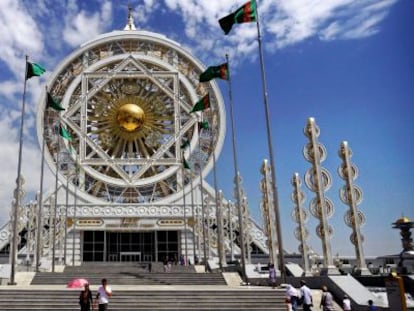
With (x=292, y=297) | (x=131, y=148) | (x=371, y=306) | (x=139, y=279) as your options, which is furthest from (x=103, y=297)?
(x=131, y=148)

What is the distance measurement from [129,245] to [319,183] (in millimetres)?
35744

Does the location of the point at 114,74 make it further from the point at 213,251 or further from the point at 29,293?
the point at 29,293

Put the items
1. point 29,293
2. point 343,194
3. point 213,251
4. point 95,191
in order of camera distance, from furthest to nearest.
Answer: point 95,191
point 213,251
point 343,194
point 29,293

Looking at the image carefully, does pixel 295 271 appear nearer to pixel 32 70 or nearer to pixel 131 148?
pixel 32 70

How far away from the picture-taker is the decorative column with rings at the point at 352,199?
19594 mm

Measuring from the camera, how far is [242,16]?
1836cm

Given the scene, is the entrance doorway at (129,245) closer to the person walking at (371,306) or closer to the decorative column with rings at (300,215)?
the decorative column with rings at (300,215)

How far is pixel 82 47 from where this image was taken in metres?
53.5

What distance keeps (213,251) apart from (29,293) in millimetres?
31575

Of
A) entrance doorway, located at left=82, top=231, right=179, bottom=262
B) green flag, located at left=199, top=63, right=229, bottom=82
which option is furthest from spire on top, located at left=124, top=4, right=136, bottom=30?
green flag, located at left=199, top=63, right=229, bottom=82

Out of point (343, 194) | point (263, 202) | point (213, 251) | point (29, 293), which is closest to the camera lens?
point (29, 293)

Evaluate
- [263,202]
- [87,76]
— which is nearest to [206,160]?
[87,76]

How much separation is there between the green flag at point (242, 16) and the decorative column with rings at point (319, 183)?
5688 millimetres

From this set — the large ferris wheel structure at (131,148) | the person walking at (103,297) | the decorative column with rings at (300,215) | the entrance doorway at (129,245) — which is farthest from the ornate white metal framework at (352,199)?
the entrance doorway at (129,245)
